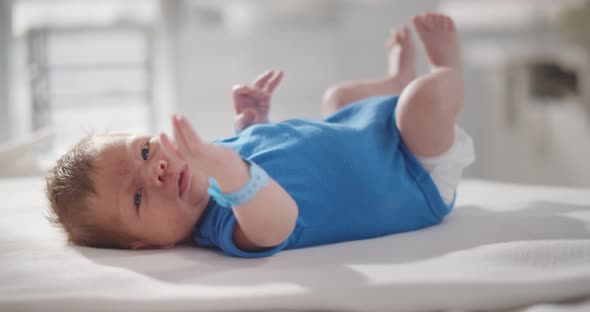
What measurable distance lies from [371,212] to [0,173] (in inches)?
51.9

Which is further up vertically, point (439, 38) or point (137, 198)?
point (439, 38)

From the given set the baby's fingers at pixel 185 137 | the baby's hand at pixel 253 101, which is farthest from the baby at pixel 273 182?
the baby's hand at pixel 253 101

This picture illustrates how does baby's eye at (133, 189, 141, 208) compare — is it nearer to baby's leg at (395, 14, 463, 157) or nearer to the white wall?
baby's leg at (395, 14, 463, 157)

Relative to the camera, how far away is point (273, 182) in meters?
0.83

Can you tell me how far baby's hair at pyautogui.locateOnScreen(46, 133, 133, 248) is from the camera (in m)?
0.93

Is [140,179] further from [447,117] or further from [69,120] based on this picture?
[69,120]

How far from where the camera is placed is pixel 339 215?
0.97m

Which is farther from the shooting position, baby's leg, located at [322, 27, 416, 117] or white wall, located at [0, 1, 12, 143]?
white wall, located at [0, 1, 12, 143]

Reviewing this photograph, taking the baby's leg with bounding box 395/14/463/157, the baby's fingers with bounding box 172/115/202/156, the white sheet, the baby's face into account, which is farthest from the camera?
the baby's leg with bounding box 395/14/463/157

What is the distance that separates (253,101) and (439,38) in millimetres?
440

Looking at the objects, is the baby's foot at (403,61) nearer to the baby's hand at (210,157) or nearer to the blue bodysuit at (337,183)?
the blue bodysuit at (337,183)

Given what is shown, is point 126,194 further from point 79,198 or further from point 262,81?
point 262,81

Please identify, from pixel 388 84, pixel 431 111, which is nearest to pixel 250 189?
pixel 431 111

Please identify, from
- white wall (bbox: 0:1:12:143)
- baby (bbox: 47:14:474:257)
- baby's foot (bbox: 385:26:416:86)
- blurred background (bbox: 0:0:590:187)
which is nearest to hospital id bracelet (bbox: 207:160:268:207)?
baby (bbox: 47:14:474:257)
